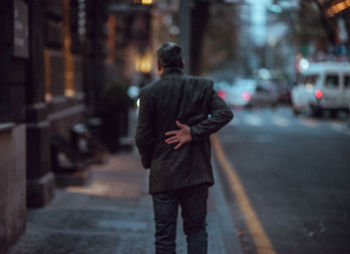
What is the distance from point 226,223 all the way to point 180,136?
319cm

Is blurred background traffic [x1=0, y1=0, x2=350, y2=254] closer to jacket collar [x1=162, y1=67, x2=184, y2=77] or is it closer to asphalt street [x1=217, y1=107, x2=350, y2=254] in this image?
asphalt street [x1=217, y1=107, x2=350, y2=254]

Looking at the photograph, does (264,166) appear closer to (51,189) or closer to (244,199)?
(244,199)

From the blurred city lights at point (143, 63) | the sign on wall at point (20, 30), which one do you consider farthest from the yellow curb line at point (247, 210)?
the blurred city lights at point (143, 63)

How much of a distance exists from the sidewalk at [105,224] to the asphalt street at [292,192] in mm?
314

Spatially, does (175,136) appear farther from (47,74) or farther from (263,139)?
(263,139)

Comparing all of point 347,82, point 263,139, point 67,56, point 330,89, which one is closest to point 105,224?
point 67,56

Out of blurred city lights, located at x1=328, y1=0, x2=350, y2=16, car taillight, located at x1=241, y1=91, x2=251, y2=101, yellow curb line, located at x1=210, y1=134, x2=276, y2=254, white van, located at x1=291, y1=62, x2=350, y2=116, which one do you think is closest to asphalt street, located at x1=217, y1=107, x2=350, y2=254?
yellow curb line, located at x1=210, y1=134, x2=276, y2=254

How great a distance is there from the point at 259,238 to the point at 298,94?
25.0 m

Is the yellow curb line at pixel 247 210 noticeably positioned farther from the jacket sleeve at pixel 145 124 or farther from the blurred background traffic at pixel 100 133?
the jacket sleeve at pixel 145 124

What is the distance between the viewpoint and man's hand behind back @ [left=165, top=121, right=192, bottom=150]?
13.5ft

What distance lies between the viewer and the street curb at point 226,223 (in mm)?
5955

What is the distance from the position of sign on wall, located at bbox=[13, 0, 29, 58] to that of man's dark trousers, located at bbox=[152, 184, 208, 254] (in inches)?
115

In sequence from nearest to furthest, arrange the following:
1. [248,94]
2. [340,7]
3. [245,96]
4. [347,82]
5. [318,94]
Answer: [340,7], [318,94], [347,82], [245,96], [248,94]

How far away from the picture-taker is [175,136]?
13.6 ft
